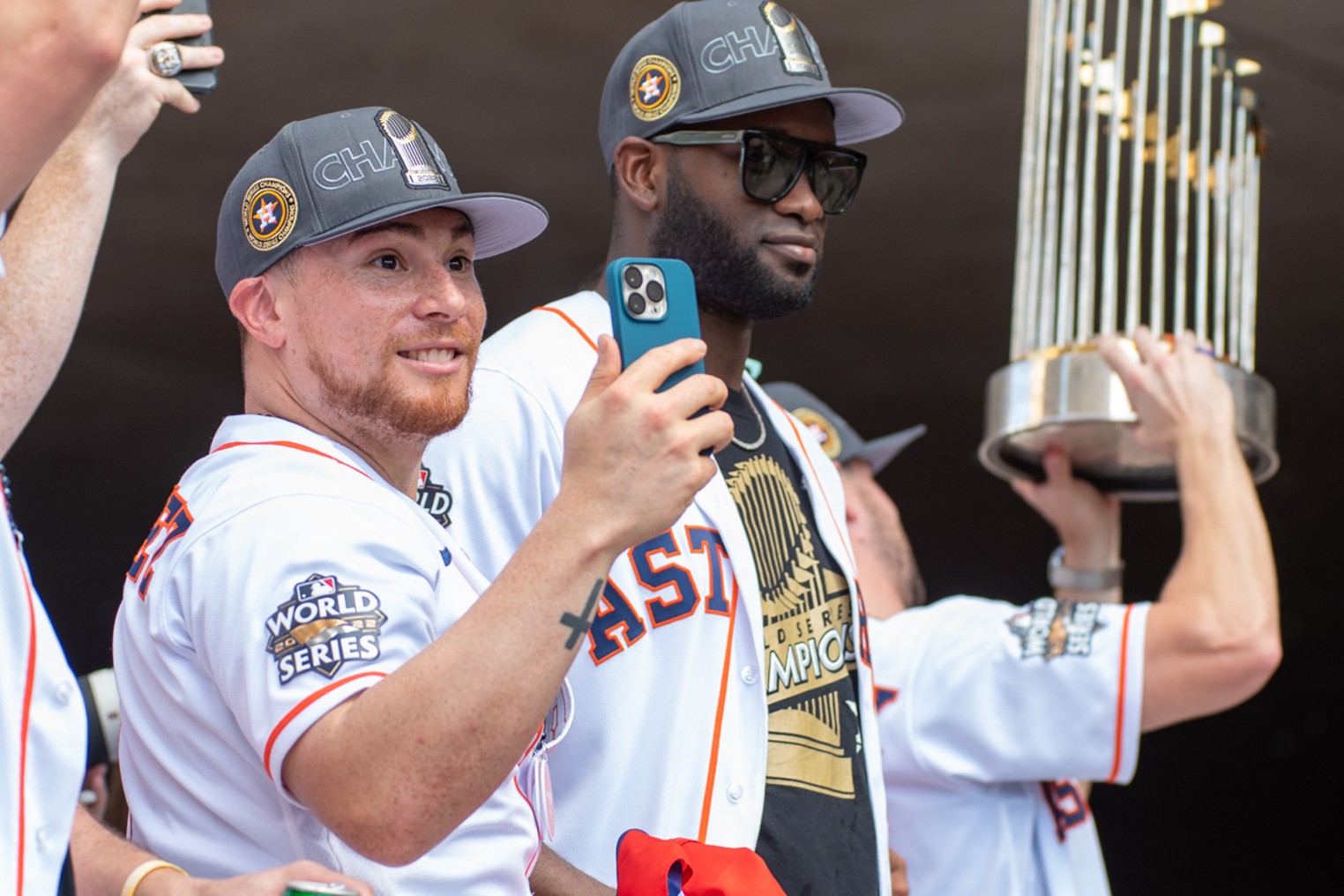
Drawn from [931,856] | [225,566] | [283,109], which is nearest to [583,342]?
[225,566]

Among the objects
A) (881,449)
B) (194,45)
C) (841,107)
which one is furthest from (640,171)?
(881,449)

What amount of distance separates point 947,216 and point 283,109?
193 cm

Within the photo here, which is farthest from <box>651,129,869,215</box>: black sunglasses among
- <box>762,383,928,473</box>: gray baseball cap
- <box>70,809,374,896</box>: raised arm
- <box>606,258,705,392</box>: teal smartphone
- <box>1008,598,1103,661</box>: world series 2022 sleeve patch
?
<box>762,383,928,473</box>: gray baseball cap

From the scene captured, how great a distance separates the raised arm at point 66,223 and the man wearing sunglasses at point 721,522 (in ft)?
1.38

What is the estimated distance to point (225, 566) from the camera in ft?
3.93

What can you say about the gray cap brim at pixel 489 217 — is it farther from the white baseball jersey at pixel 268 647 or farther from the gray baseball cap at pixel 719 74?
the gray baseball cap at pixel 719 74

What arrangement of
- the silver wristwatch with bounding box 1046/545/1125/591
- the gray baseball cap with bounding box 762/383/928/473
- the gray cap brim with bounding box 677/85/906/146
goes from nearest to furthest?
the gray cap brim with bounding box 677/85/906/146 → the silver wristwatch with bounding box 1046/545/1125/591 → the gray baseball cap with bounding box 762/383/928/473

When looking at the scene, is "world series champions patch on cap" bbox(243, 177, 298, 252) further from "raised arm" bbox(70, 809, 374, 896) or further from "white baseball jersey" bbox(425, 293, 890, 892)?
"raised arm" bbox(70, 809, 374, 896)

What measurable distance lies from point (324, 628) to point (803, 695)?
0.84m

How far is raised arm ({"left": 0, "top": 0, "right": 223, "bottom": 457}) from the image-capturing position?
4.65 feet

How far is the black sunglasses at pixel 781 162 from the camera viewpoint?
6.47ft

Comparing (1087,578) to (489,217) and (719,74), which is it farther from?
(489,217)

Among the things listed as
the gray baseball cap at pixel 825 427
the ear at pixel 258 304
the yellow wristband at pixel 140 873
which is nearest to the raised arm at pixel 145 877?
the yellow wristband at pixel 140 873

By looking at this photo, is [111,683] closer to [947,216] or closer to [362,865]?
[362,865]
